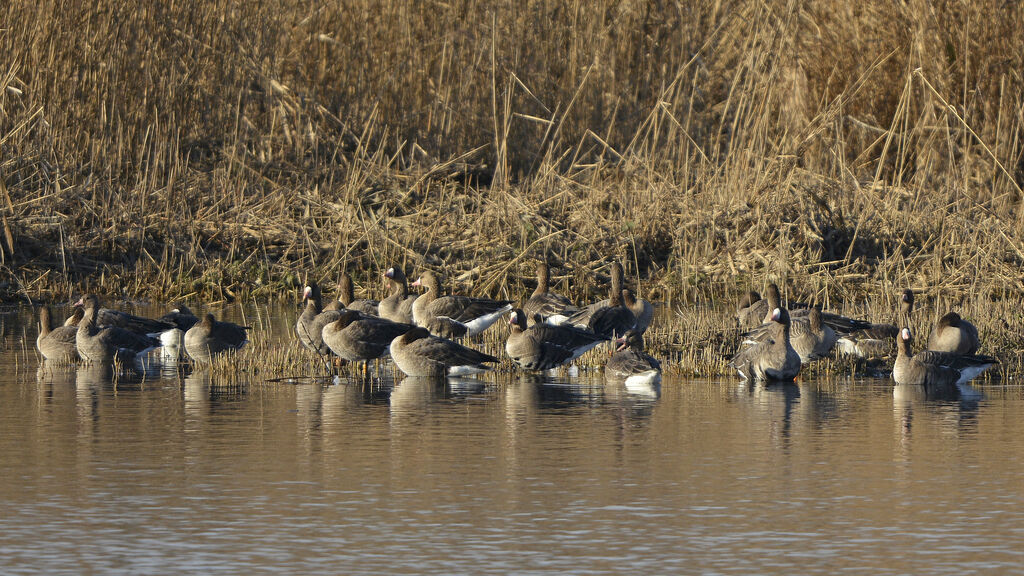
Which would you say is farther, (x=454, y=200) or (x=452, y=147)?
(x=452, y=147)

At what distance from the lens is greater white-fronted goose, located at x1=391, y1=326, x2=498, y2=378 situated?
44.9 feet

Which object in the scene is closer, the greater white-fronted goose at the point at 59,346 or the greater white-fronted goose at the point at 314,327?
the greater white-fronted goose at the point at 314,327

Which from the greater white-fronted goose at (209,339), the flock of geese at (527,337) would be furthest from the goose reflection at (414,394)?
the greater white-fronted goose at (209,339)

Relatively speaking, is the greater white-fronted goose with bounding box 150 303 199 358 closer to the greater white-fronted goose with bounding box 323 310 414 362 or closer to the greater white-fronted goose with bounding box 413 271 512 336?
the greater white-fronted goose with bounding box 323 310 414 362

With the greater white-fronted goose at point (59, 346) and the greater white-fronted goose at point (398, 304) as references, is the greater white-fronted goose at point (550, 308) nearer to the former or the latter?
the greater white-fronted goose at point (398, 304)

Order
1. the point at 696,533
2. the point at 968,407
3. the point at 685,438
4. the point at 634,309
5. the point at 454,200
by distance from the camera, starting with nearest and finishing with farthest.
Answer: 1. the point at 696,533
2. the point at 685,438
3. the point at 968,407
4. the point at 634,309
5. the point at 454,200

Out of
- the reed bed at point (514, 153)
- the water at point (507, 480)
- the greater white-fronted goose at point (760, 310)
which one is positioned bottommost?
the water at point (507, 480)

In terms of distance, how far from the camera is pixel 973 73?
24.7 metres

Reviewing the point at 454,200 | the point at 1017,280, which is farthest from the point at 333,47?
the point at 1017,280

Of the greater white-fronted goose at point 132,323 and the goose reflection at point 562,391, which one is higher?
the greater white-fronted goose at point 132,323

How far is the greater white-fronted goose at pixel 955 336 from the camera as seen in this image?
45.2 feet

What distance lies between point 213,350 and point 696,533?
315 inches

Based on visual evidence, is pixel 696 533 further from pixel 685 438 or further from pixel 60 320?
pixel 60 320

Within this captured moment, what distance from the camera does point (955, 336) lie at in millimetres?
13773
